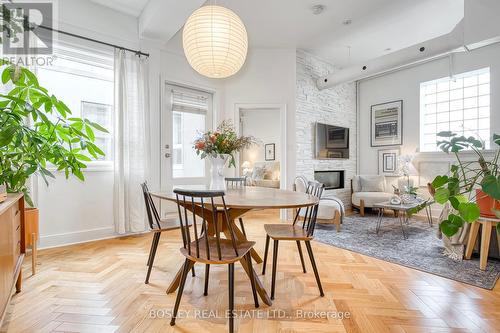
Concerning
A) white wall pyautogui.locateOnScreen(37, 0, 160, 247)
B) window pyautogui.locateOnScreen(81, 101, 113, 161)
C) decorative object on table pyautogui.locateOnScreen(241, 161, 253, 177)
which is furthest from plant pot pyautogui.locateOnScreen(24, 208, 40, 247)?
decorative object on table pyautogui.locateOnScreen(241, 161, 253, 177)

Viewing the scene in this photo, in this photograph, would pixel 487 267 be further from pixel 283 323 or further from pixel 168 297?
pixel 168 297

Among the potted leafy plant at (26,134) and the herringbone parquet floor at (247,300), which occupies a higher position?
the potted leafy plant at (26,134)

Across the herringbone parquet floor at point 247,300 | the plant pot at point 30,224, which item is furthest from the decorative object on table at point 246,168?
the plant pot at point 30,224

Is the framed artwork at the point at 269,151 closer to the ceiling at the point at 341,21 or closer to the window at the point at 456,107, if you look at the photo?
the ceiling at the point at 341,21

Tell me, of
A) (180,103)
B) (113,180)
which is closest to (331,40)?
(180,103)

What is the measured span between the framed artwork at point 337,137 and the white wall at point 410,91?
56cm

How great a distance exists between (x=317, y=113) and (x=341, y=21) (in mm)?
1669

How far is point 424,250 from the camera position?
294cm

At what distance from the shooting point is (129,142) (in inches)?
134

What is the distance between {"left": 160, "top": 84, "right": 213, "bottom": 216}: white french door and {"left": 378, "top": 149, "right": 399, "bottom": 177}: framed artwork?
3.74m

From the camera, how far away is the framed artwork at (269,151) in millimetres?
6875

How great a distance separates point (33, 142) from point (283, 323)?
2.20m

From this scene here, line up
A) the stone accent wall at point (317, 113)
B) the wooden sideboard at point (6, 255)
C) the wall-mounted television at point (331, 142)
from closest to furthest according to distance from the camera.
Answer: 1. the wooden sideboard at point (6, 255)
2. the stone accent wall at point (317, 113)
3. the wall-mounted television at point (331, 142)

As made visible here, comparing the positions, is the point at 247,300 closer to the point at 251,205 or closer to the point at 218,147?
the point at 251,205
